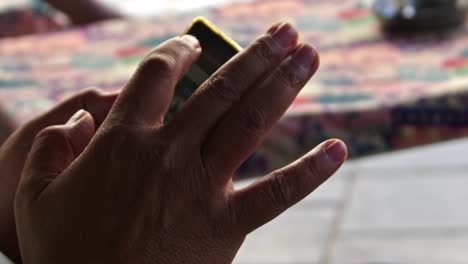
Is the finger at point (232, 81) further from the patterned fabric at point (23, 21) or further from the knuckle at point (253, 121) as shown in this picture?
the patterned fabric at point (23, 21)

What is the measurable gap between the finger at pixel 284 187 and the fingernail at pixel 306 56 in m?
0.05

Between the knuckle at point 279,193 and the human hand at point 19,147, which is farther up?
the knuckle at point 279,193

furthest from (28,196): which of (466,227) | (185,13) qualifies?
(466,227)

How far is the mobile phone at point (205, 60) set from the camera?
0.59 metres

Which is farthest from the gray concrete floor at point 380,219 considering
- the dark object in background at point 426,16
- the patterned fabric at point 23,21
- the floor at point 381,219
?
the patterned fabric at point 23,21

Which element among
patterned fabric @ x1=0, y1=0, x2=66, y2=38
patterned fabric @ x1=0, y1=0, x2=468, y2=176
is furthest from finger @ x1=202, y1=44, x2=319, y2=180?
patterned fabric @ x1=0, y1=0, x2=66, y2=38

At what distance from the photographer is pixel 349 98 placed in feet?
3.72

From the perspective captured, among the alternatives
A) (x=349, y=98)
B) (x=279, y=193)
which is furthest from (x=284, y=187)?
(x=349, y=98)

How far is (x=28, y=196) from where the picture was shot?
1.69ft

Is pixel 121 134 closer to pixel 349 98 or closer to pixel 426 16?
pixel 349 98

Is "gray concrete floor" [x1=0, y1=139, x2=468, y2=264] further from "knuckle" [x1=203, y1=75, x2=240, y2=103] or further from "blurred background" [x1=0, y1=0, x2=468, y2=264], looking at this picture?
"knuckle" [x1=203, y1=75, x2=240, y2=103]

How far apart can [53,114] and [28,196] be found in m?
0.16

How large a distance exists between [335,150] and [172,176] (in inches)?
4.1

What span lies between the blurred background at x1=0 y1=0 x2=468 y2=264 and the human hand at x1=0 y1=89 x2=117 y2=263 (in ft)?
0.20
